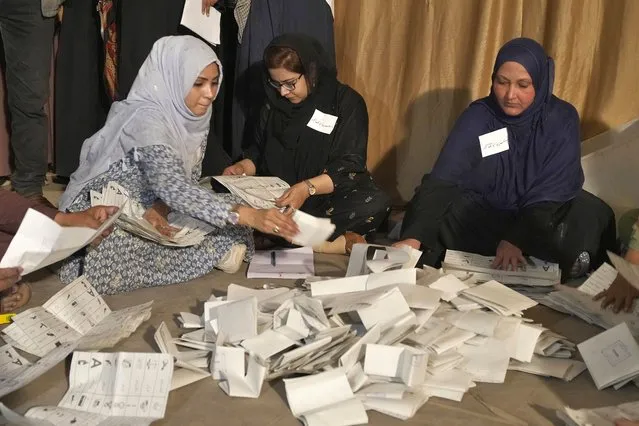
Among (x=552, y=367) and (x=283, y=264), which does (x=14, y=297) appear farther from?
(x=552, y=367)

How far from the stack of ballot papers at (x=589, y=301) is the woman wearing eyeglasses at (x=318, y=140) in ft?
2.90

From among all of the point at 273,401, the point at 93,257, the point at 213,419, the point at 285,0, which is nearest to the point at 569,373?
the point at 273,401

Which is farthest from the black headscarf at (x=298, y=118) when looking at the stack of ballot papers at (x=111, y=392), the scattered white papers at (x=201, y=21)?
the stack of ballot papers at (x=111, y=392)

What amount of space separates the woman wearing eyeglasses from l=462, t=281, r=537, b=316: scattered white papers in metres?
0.85

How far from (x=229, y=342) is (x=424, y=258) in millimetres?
1101

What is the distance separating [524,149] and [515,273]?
558mm

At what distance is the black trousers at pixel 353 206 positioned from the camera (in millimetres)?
3330

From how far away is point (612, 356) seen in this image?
221cm

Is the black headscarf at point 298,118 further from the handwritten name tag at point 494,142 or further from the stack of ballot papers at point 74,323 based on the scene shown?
the stack of ballot papers at point 74,323

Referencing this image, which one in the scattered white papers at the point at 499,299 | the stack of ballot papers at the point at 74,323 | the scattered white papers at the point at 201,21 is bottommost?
the stack of ballot papers at the point at 74,323

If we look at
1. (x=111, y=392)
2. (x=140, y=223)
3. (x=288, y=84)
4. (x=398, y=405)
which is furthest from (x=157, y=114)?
(x=398, y=405)

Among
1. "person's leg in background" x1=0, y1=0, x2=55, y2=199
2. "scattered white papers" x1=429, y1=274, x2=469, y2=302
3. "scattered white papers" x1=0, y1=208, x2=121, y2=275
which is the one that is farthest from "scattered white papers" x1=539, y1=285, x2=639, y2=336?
"person's leg in background" x1=0, y1=0, x2=55, y2=199

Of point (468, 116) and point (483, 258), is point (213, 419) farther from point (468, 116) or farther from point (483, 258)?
point (468, 116)

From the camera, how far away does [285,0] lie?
3727 mm
